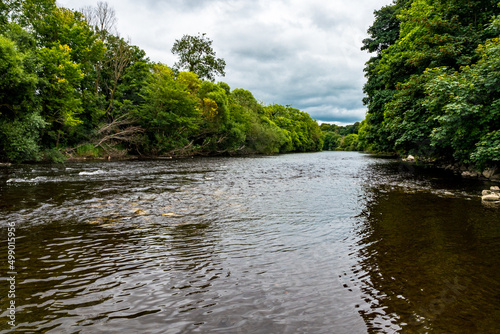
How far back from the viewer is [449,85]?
1445 centimetres

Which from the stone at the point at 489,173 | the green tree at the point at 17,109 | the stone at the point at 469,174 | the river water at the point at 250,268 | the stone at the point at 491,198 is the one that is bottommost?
the river water at the point at 250,268

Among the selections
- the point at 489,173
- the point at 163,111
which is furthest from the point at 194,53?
the point at 489,173

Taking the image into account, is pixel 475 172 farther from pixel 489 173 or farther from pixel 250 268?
pixel 250 268

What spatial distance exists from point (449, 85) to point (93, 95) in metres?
42.2

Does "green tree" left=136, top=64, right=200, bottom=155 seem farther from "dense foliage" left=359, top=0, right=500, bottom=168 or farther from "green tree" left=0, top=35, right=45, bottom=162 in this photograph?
"dense foliage" left=359, top=0, right=500, bottom=168

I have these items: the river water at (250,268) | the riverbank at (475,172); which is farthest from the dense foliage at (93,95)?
the riverbank at (475,172)

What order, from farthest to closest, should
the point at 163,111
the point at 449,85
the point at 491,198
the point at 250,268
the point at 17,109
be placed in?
1. the point at 163,111
2. the point at 17,109
3. the point at 449,85
4. the point at 491,198
5. the point at 250,268

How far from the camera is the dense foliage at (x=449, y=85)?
1384cm

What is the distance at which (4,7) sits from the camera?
1180 inches

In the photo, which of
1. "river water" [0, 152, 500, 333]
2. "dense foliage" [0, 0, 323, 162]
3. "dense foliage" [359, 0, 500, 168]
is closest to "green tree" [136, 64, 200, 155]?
"dense foliage" [0, 0, 323, 162]

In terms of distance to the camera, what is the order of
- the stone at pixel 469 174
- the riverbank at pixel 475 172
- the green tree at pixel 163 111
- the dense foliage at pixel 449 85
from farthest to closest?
1. the green tree at pixel 163 111
2. the stone at pixel 469 174
3. the riverbank at pixel 475 172
4. the dense foliage at pixel 449 85

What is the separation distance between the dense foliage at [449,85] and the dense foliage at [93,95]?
3162cm

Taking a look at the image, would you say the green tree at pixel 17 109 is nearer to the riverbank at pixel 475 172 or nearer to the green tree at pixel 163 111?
the green tree at pixel 163 111

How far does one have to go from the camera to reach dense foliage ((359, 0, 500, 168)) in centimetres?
1384
